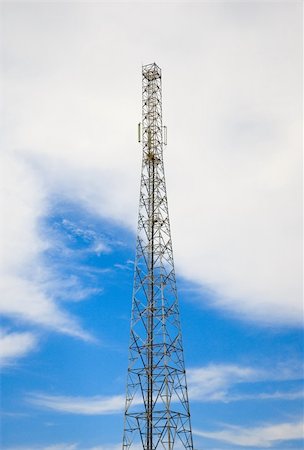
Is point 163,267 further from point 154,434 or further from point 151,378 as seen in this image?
point 154,434

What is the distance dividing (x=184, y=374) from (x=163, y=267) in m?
9.08

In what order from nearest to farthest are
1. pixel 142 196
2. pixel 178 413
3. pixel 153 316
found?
pixel 178 413 → pixel 153 316 → pixel 142 196

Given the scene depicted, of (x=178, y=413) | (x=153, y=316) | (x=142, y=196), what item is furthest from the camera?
(x=142, y=196)

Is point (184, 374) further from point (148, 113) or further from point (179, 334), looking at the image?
point (148, 113)

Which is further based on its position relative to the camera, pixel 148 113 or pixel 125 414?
pixel 148 113

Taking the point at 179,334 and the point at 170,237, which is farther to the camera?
the point at 170,237

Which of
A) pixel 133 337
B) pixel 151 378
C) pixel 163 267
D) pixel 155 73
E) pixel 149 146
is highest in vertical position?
pixel 155 73

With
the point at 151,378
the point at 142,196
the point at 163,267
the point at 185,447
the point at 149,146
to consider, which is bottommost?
the point at 185,447

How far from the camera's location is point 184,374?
150ft

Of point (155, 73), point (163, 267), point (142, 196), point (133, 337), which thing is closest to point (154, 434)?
point (133, 337)

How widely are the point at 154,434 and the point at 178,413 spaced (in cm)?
245

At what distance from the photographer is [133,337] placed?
157ft

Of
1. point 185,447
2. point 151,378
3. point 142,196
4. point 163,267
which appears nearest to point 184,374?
point 151,378

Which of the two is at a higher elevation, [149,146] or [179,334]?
[149,146]
